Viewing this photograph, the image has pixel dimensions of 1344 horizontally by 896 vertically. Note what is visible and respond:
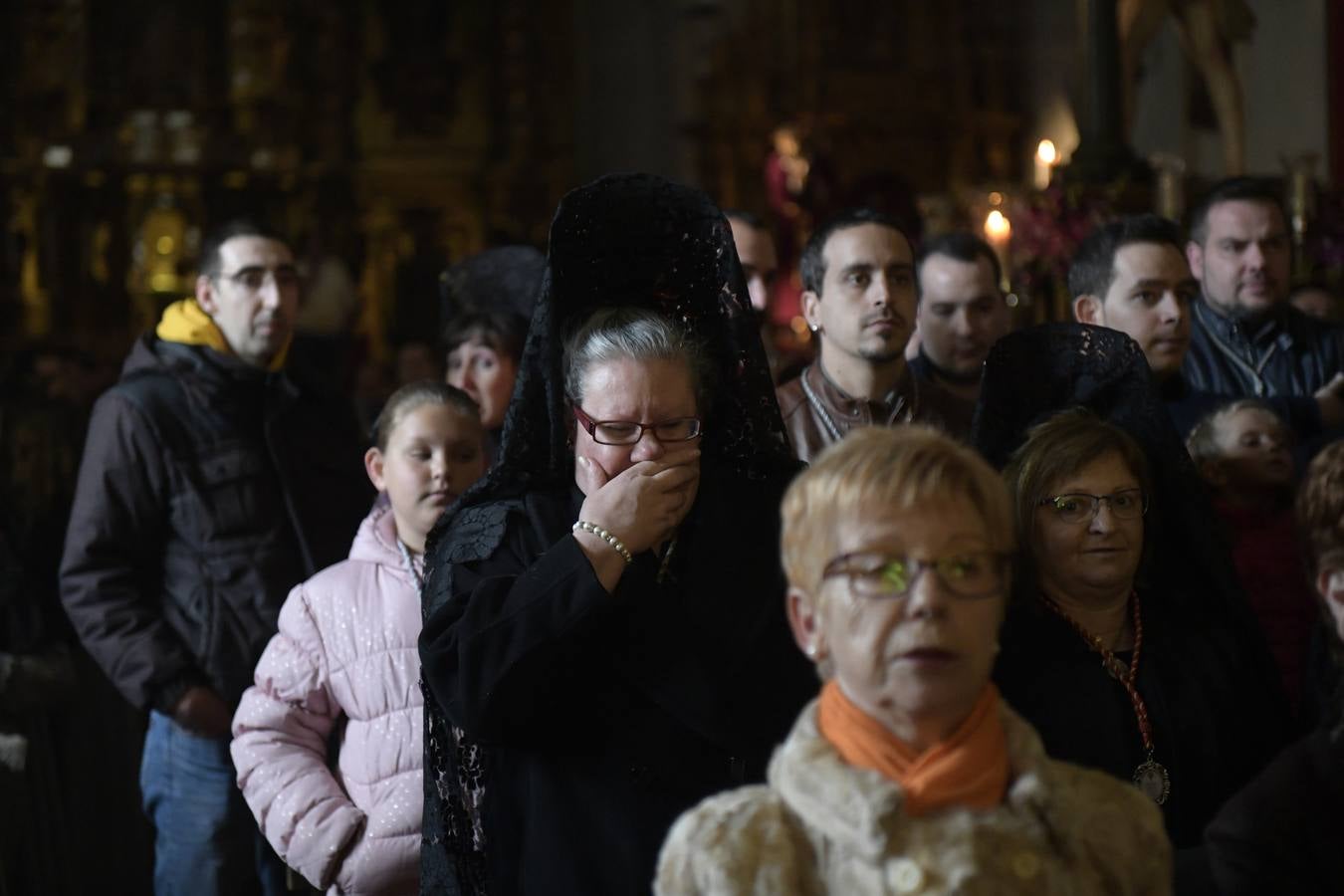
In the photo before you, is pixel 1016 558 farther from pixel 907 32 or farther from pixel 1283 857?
pixel 907 32

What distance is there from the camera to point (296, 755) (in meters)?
3.71

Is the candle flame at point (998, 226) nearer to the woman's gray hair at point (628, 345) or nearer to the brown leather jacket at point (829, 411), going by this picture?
the brown leather jacket at point (829, 411)

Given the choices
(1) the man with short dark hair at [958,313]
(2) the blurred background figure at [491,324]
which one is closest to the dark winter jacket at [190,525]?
(2) the blurred background figure at [491,324]

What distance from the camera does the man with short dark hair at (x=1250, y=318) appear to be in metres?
4.82

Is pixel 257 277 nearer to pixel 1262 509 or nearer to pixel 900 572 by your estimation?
pixel 1262 509

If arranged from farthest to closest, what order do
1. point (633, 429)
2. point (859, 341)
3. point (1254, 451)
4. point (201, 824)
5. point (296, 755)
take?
point (201, 824)
point (859, 341)
point (1254, 451)
point (296, 755)
point (633, 429)

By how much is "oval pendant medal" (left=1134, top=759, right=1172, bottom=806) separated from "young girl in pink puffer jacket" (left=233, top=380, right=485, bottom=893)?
1412 millimetres

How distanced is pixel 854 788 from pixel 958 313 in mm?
3219

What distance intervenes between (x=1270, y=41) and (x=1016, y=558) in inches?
359

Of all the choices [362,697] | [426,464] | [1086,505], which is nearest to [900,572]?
[1086,505]

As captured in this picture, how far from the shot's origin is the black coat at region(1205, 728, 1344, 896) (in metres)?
2.40

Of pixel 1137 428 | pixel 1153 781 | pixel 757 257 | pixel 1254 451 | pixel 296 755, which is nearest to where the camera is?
pixel 1153 781

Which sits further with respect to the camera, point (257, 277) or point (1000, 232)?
point (1000, 232)

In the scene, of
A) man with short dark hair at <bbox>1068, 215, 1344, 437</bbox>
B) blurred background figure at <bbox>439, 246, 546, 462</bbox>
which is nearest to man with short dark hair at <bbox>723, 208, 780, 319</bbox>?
blurred background figure at <bbox>439, 246, 546, 462</bbox>
